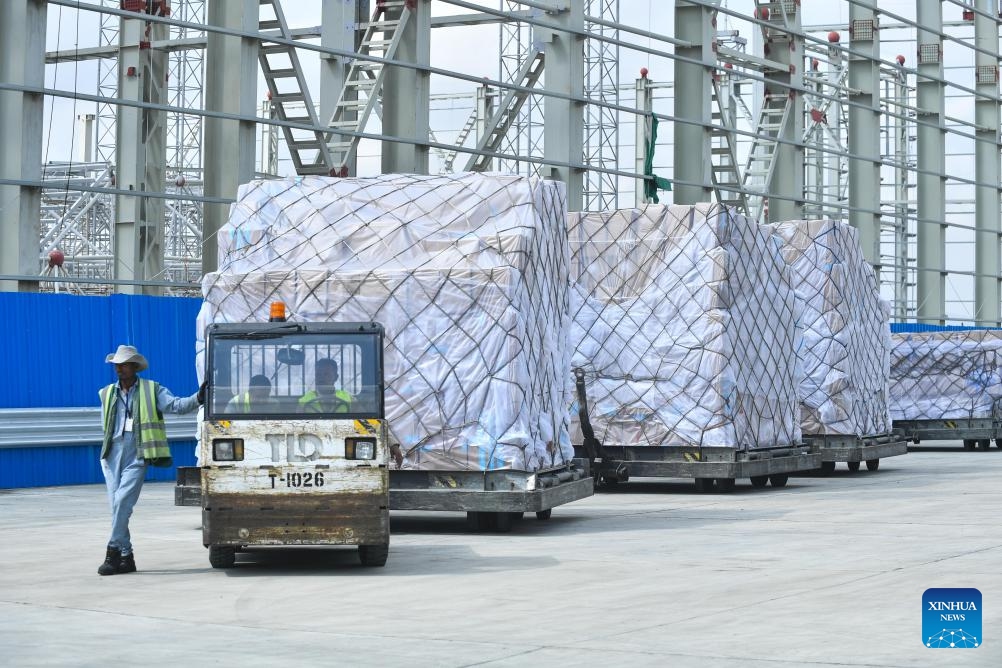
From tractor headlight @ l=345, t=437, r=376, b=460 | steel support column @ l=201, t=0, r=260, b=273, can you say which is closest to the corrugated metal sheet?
steel support column @ l=201, t=0, r=260, b=273

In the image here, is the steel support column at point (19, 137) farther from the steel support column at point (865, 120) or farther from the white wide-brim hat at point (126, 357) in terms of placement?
the steel support column at point (865, 120)

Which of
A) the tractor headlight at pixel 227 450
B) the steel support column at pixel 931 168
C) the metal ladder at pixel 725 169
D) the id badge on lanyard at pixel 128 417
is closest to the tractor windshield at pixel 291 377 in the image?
the tractor headlight at pixel 227 450

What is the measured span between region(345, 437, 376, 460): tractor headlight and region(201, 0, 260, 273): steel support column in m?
13.3

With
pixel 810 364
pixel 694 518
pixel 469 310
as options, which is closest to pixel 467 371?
pixel 469 310

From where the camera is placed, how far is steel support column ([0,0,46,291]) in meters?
20.5

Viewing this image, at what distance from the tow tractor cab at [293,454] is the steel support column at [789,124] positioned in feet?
85.7

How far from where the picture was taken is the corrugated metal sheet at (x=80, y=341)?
19047 mm

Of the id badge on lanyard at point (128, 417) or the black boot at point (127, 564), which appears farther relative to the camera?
the id badge on lanyard at point (128, 417)

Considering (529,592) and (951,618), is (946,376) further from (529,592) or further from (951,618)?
(951,618)

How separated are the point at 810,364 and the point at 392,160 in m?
8.15

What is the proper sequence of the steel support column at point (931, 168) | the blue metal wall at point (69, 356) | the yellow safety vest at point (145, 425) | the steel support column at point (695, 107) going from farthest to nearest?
the steel support column at point (931, 168), the steel support column at point (695, 107), the blue metal wall at point (69, 356), the yellow safety vest at point (145, 425)

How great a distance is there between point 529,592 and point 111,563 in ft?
10.2

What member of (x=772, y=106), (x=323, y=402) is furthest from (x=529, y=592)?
(x=772, y=106)

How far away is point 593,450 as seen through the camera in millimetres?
18344
